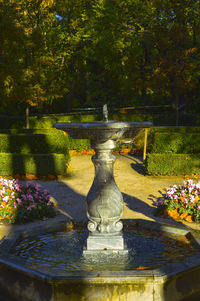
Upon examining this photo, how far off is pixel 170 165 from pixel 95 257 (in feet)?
25.3

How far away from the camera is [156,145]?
45.8ft

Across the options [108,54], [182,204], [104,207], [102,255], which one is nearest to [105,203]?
[104,207]

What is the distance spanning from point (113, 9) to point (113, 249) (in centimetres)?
2655

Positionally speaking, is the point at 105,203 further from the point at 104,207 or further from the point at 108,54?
the point at 108,54

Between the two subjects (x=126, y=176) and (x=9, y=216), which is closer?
(x=9, y=216)

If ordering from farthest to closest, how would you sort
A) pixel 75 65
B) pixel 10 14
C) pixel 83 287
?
1. pixel 75 65
2. pixel 10 14
3. pixel 83 287

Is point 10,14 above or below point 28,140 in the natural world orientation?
above

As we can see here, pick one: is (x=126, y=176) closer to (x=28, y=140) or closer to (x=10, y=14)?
(x=28, y=140)

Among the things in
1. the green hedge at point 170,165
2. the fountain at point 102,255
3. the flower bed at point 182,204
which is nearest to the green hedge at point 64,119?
the green hedge at point 170,165

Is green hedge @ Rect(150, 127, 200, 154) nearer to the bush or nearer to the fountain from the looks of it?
the bush

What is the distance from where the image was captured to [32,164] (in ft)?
A: 40.5

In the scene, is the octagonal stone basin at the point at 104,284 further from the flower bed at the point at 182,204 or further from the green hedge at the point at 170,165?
the green hedge at the point at 170,165

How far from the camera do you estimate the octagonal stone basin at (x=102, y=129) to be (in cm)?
480

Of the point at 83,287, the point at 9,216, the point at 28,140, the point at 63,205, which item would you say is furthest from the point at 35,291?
the point at 28,140
